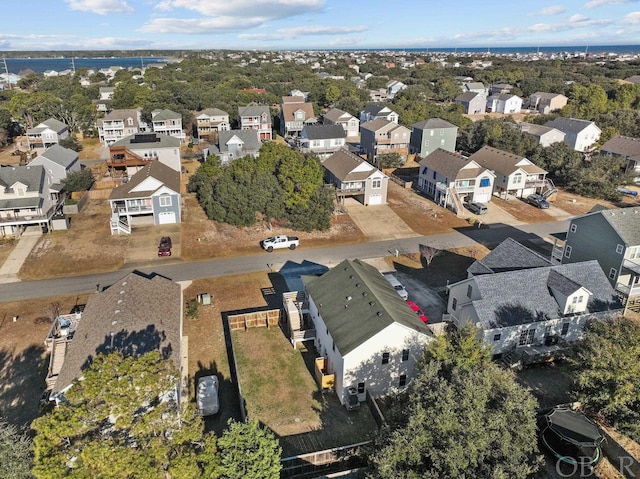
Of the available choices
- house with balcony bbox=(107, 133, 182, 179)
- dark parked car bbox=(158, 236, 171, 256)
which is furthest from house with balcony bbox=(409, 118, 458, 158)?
dark parked car bbox=(158, 236, 171, 256)

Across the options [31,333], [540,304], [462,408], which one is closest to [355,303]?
[462,408]

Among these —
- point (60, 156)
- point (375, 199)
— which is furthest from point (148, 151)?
point (375, 199)

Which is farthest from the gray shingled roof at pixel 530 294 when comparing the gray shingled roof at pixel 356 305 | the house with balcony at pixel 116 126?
the house with balcony at pixel 116 126

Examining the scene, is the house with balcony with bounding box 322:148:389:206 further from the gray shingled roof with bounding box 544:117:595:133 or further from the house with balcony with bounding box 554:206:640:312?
the gray shingled roof with bounding box 544:117:595:133

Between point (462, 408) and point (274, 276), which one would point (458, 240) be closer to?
point (274, 276)

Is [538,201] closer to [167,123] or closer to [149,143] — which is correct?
[149,143]

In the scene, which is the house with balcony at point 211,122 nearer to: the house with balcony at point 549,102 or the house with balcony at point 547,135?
the house with balcony at point 547,135
